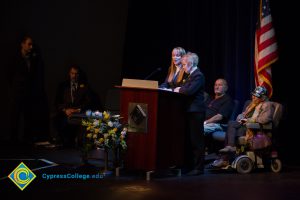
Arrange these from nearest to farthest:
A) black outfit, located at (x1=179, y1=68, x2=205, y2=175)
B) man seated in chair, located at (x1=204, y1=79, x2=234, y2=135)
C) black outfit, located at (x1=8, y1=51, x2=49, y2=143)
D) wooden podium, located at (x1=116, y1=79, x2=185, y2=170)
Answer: wooden podium, located at (x1=116, y1=79, x2=185, y2=170) → black outfit, located at (x1=179, y1=68, x2=205, y2=175) → man seated in chair, located at (x1=204, y1=79, x2=234, y2=135) → black outfit, located at (x1=8, y1=51, x2=49, y2=143)

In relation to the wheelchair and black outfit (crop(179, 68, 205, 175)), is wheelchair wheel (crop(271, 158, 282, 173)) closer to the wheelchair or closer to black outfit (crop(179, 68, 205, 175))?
the wheelchair

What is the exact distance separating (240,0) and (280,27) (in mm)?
825

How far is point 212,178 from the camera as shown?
16.9 feet

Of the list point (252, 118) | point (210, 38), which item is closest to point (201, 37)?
point (210, 38)

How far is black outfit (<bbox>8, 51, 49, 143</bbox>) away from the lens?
25.6 feet

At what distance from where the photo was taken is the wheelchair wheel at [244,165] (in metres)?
5.58

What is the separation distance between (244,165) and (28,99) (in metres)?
3.94

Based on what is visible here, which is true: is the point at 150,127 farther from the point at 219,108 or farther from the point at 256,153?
the point at 219,108

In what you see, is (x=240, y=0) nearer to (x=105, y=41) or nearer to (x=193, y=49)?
(x=193, y=49)

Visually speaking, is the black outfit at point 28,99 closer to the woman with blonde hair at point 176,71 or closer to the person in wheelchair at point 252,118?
the woman with blonde hair at point 176,71

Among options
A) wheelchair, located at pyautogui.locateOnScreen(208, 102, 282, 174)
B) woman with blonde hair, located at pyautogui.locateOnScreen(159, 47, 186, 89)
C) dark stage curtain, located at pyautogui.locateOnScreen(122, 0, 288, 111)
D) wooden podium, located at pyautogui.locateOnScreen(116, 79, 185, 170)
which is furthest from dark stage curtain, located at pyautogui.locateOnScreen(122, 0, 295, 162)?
wooden podium, located at pyautogui.locateOnScreen(116, 79, 185, 170)

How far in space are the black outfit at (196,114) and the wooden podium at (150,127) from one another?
0.64 feet

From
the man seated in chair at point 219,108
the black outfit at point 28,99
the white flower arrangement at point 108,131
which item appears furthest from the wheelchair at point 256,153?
the black outfit at point 28,99

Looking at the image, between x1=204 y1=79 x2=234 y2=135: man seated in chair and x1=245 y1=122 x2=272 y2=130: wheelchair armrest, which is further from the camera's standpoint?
x1=204 y1=79 x2=234 y2=135: man seated in chair
